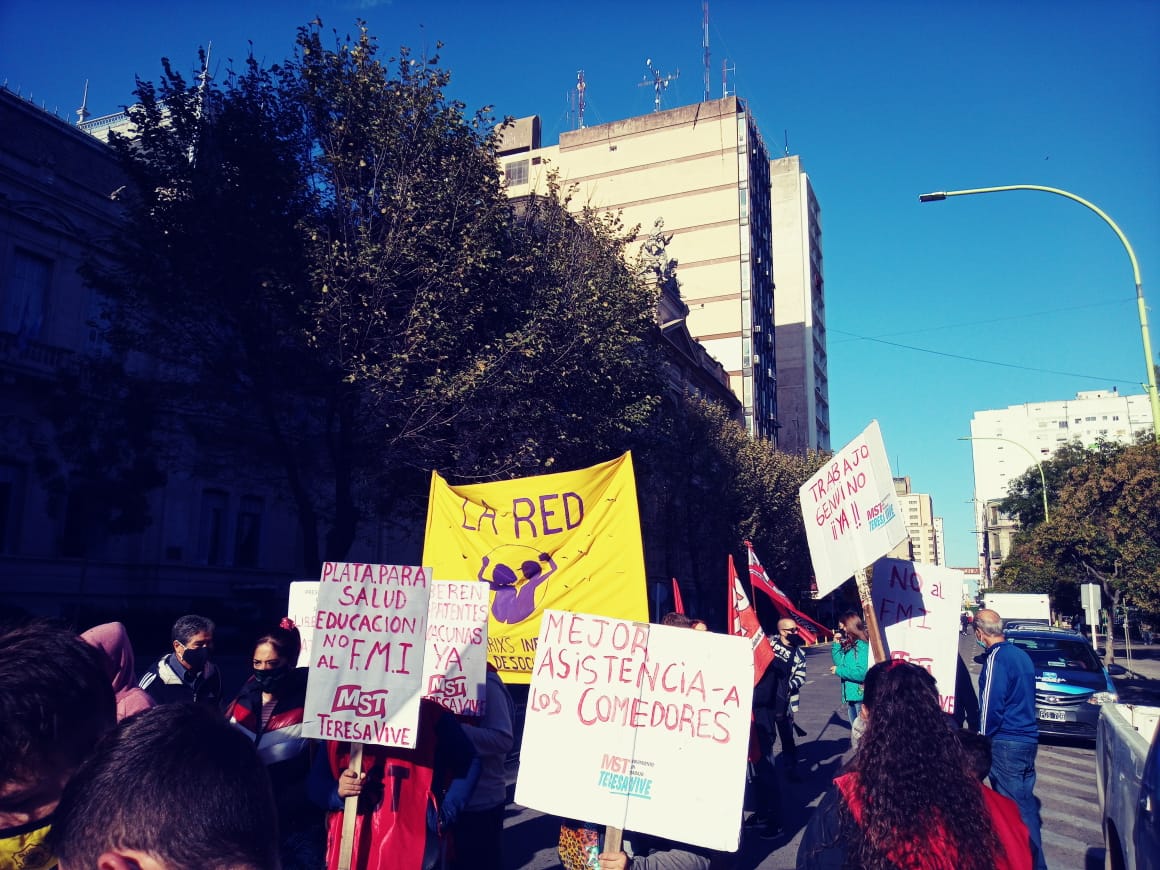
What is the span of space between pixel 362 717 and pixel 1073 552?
2884cm

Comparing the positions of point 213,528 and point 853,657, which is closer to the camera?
point 853,657

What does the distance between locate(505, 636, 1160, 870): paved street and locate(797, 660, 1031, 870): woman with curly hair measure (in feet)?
11.0

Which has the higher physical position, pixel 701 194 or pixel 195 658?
pixel 701 194

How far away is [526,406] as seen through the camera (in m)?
16.1

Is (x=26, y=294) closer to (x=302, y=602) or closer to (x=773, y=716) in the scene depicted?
(x=302, y=602)

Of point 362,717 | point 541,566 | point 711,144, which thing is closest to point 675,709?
point 362,717

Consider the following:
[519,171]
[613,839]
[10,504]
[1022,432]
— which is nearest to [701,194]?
[519,171]

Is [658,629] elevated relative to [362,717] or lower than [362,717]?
elevated

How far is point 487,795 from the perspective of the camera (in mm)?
4535

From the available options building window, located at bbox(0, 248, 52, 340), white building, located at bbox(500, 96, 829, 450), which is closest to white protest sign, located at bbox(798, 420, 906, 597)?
building window, located at bbox(0, 248, 52, 340)

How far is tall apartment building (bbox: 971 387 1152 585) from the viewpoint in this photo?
427ft

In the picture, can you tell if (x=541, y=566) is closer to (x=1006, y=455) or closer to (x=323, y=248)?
(x=323, y=248)

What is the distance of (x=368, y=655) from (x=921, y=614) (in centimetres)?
376

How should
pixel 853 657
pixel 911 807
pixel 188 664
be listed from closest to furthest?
1. pixel 911 807
2. pixel 188 664
3. pixel 853 657
